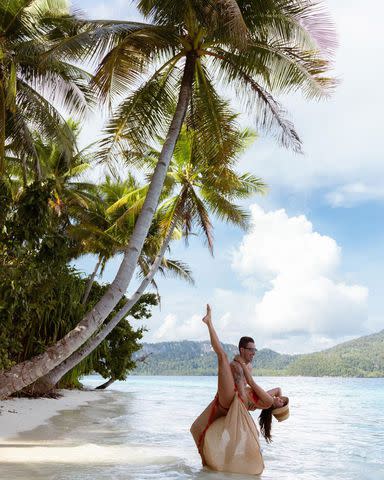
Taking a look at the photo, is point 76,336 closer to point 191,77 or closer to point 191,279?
point 191,77

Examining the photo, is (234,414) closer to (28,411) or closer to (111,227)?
(28,411)

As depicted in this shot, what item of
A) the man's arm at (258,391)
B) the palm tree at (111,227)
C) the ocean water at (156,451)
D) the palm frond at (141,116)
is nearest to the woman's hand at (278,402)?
the man's arm at (258,391)

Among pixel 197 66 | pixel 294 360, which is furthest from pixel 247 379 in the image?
pixel 294 360

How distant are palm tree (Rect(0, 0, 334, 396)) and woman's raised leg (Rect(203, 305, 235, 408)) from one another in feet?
11.7

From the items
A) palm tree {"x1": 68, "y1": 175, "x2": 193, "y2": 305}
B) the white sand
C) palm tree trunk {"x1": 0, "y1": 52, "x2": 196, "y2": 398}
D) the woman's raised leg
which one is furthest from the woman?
palm tree {"x1": 68, "y1": 175, "x2": 193, "y2": 305}

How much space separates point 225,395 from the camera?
6602 millimetres

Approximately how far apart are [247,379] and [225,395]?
11.7 inches

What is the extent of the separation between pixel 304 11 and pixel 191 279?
15.1m

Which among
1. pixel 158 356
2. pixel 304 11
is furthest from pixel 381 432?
pixel 158 356

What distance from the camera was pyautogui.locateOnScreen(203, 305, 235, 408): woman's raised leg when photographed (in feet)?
21.4

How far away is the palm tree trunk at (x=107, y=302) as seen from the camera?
9188 mm

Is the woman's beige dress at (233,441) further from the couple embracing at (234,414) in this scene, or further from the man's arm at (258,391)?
the man's arm at (258,391)

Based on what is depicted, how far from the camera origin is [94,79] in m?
11.0

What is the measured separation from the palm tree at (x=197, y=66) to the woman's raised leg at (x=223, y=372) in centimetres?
356
